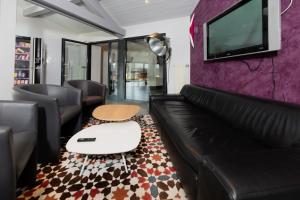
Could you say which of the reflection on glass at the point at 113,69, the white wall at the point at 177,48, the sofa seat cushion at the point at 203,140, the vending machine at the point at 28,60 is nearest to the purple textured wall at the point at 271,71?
the sofa seat cushion at the point at 203,140

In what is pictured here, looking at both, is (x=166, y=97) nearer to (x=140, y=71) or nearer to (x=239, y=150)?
(x=239, y=150)

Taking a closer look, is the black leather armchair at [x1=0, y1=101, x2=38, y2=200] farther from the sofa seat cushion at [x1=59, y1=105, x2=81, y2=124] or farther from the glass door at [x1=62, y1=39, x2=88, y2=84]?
the glass door at [x1=62, y1=39, x2=88, y2=84]

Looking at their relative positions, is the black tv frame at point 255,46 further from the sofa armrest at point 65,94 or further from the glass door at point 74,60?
the glass door at point 74,60

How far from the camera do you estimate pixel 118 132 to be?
1.71 meters

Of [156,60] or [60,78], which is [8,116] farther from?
[60,78]

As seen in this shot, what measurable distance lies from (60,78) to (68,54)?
844 millimetres

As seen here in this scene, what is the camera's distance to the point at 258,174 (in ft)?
1.95

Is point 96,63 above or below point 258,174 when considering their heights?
above

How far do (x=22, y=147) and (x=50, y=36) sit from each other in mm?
4920

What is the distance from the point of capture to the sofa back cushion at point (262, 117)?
1060 millimetres

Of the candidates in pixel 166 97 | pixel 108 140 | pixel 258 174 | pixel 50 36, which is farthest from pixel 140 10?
pixel 258 174

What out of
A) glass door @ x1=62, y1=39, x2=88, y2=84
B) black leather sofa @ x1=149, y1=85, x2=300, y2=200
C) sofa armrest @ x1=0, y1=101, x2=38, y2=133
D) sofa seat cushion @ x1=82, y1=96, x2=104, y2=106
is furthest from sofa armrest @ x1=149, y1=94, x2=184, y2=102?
glass door @ x1=62, y1=39, x2=88, y2=84

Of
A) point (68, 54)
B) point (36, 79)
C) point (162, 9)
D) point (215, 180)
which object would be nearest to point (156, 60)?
point (162, 9)

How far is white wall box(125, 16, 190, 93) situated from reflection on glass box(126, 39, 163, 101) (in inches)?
24.9
